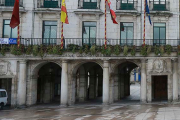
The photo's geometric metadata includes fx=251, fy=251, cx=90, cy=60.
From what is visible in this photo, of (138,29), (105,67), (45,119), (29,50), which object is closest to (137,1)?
(138,29)

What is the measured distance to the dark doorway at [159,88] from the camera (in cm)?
3194

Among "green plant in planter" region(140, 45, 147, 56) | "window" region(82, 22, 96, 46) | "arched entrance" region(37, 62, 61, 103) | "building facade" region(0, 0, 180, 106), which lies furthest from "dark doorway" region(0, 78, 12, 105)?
"green plant in planter" region(140, 45, 147, 56)

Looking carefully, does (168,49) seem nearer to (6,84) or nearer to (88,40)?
(88,40)

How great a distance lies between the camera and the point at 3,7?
27.3 metres

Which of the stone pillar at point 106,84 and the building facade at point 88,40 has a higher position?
the building facade at point 88,40

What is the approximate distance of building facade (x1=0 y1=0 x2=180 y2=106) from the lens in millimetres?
26281

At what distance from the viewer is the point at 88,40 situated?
27.8 metres

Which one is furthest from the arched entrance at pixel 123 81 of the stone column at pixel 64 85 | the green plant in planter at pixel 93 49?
the stone column at pixel 64 85

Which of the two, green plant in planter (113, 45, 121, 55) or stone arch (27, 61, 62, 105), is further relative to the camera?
stone arch (27, 61, 62, 105)

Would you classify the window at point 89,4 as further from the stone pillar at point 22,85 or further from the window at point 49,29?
the stone pillar at point 22,85

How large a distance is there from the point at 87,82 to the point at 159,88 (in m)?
9.29

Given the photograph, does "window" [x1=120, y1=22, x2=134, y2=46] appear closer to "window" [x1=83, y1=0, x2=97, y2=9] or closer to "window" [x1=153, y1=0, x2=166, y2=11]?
"window" [x1=153, y1=0, x2=166, y2=11]

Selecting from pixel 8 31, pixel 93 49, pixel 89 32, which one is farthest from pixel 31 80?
pixel 89 32

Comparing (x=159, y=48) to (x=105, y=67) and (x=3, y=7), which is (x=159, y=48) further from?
(x=3, y=7)
